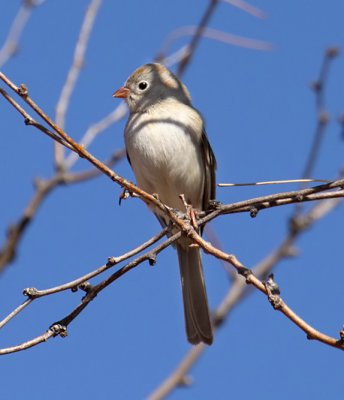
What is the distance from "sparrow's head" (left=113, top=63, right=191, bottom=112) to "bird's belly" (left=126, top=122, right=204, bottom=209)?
41 cm

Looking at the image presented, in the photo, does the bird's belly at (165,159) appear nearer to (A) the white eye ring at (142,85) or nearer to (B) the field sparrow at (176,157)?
(B) the field sparrow at (176,157)

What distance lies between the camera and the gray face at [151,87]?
15.2 ft

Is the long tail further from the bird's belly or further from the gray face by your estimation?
the gray face

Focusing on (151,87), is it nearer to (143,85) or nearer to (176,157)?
(143,85)

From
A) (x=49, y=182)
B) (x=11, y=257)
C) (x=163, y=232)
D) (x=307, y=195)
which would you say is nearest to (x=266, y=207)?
(x=307, y=195)

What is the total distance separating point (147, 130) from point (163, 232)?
1898 mm

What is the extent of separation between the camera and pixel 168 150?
4.17m

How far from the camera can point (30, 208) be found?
11.8 ft

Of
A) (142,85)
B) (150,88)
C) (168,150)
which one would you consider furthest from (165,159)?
(142,85)

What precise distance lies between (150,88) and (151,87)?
11 mm

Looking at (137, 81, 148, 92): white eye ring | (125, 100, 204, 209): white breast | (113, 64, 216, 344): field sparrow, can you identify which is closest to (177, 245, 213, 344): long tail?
(113, 64, 216, 344): field sparrow

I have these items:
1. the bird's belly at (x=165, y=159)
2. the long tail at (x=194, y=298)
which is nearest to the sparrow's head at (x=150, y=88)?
the bird's belly at (x=165, y=159)

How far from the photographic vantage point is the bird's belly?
13.7 feet

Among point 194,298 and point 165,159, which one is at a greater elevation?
point 165,159
